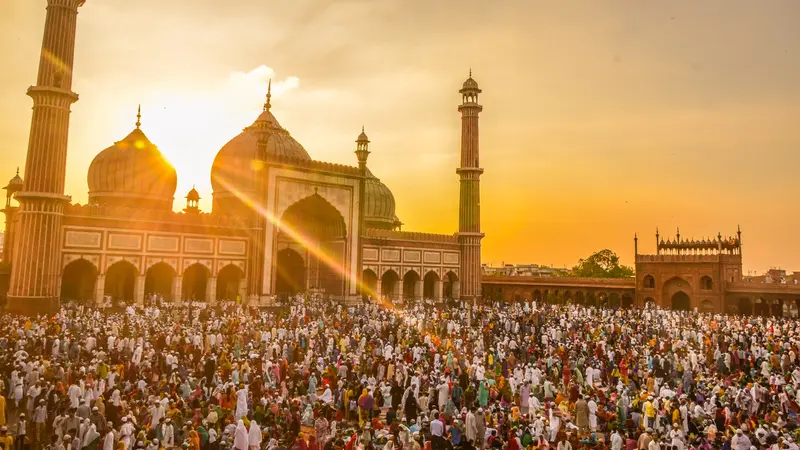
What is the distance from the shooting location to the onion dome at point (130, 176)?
3152cm

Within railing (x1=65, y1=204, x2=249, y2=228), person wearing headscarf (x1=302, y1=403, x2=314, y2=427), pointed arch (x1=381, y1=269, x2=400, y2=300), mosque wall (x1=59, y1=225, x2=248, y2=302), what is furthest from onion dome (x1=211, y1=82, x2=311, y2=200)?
person wearing headscarf (x1=302, y1=403, x2=314, y2=427)

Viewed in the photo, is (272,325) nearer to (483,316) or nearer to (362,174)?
(483,316)

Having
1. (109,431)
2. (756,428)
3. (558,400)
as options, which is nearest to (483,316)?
(558,400)

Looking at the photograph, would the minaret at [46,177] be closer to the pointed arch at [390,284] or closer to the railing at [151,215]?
the railing at [151,215]

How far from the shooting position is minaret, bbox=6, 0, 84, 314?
22734mm

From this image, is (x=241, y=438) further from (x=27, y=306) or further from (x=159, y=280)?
(x=159, y=280)

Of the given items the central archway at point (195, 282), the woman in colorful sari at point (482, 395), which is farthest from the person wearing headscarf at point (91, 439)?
the central archway at point (195, 282)

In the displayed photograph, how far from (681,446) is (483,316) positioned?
1775 cm

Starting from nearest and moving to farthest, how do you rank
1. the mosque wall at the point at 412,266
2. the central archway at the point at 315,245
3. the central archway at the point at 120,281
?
the central archway at the point at 120,281 < the central archway at the point at 315,245 < the mosque wall at the point at 412,266

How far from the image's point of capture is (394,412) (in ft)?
39.7

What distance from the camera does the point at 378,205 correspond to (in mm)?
43969

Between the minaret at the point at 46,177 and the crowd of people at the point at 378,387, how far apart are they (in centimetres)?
269

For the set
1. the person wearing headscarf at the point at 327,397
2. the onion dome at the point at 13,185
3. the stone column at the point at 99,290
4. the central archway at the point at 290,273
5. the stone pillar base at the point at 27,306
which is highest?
the onion dome at the point at 13,185

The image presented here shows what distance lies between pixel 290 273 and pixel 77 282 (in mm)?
11743
